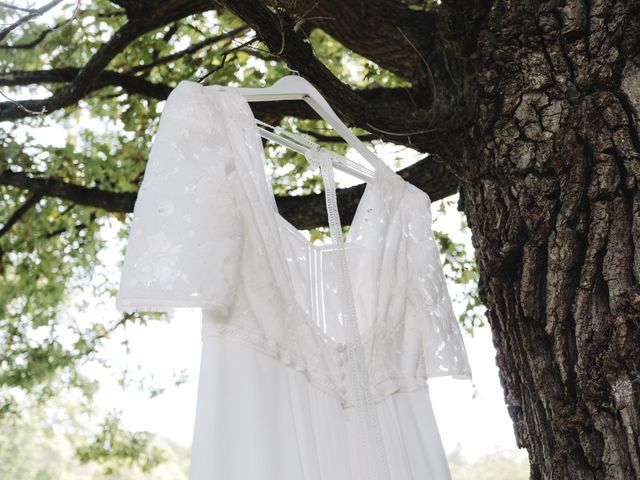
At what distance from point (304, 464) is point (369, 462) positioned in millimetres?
142

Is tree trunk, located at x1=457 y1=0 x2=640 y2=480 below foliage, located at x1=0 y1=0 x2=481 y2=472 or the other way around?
below

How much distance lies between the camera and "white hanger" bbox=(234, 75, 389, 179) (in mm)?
1574

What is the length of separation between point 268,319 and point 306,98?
55 cm

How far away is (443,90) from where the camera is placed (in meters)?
1.86

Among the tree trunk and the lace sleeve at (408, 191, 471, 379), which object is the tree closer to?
the tree trunk

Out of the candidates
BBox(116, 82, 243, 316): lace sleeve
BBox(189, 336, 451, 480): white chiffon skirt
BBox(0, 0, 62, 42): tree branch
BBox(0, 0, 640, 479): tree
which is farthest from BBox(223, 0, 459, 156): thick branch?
BBox(0, 0, 62, 42): tree branch

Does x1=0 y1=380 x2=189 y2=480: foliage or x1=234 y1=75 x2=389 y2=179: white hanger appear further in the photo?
x1=0 y1=380 x2=189 y2=480: foliage

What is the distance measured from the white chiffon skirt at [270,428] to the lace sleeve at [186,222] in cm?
11

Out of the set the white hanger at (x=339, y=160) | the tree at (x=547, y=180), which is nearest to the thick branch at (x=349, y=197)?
the tree at (x=547, y=180)

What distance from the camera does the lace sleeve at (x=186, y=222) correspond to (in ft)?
4.23

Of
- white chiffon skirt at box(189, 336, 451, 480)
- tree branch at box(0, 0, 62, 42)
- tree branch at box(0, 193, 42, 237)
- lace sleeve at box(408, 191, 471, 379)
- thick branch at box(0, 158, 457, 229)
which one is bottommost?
white chiffon skirt at box(189, 336, 451, 480)

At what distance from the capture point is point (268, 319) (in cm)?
140

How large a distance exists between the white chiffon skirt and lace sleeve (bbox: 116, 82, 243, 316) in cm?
11

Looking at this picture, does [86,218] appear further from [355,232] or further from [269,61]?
[355,232]
